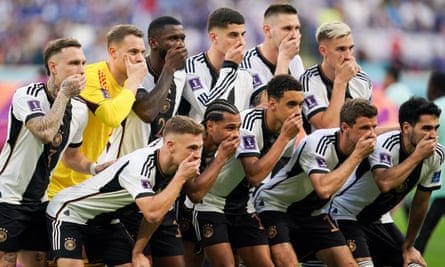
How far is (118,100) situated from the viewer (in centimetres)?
1070

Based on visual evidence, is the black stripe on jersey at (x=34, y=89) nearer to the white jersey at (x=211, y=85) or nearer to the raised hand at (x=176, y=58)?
the raised hand at (x=176, y=58)

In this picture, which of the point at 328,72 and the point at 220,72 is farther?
the point at 328,72

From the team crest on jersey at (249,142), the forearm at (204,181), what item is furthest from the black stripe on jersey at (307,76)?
the forearm at (204,181)

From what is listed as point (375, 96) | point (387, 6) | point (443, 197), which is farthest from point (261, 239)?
point (387, 6)

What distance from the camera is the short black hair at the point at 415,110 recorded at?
11.3 metres

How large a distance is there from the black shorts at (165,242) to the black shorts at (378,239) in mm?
1649

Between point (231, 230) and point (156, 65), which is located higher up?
point (156, 65)

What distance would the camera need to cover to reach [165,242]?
11031 millimetres

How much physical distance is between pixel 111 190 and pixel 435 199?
5.57 m

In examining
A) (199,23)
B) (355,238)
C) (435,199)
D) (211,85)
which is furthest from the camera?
(199,23)

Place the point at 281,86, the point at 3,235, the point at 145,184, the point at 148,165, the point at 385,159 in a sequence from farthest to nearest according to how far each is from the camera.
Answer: the point at 385,159, the point at 281,86, the point at 3,235, the point at 148,165, the point at 145,184

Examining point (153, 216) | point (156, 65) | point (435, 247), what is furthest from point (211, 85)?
point (435, 247)

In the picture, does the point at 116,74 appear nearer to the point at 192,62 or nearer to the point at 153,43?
the point at 153,43

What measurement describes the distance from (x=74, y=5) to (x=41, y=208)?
60.0 feet
